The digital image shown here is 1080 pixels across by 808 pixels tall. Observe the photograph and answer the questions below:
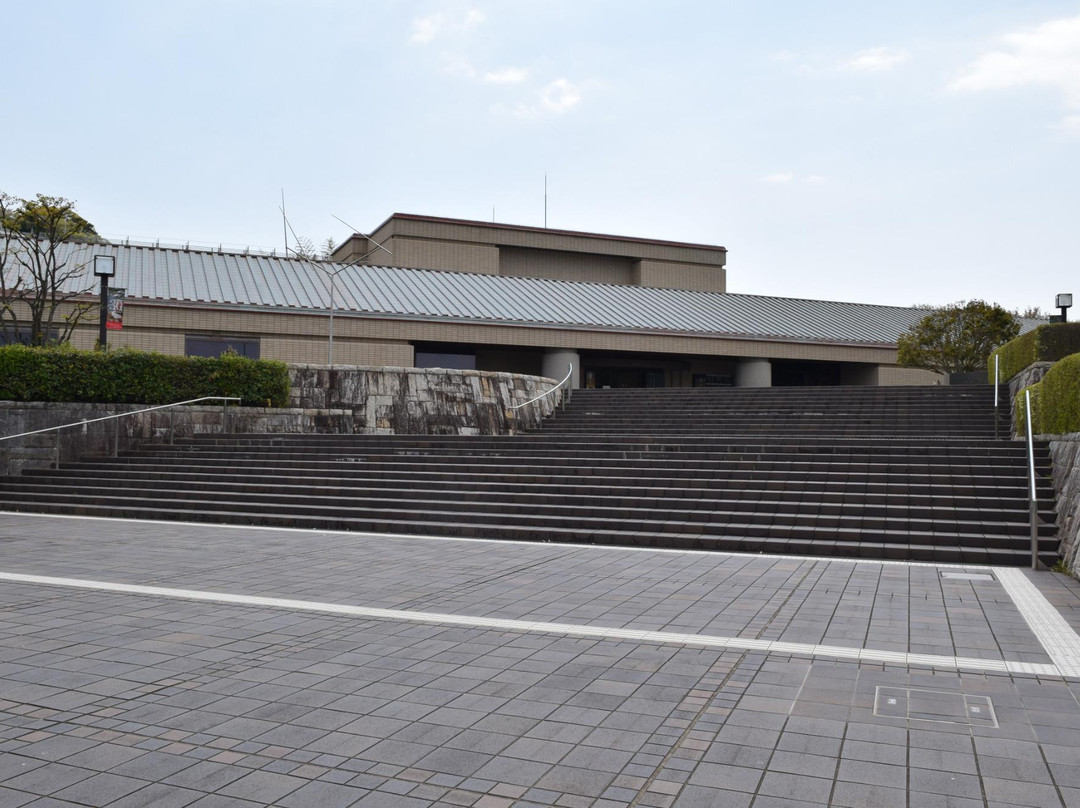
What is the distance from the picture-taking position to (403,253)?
36000 mm

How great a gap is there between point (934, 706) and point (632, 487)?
29.1 feet

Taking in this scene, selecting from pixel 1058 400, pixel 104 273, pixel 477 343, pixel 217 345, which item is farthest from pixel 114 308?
pixel 1058 400

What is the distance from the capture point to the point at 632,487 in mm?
13570

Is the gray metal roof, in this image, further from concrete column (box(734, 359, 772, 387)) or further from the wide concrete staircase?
the wide concrete staircase

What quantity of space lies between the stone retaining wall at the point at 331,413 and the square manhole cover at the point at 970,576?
13824 millimetres

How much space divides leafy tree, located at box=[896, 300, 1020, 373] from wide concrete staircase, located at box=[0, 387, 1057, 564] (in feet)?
26.6

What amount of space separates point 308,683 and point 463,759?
1521mm

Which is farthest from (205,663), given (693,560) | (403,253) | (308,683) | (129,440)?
(403,253)

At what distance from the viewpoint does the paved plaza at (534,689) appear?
147 inches

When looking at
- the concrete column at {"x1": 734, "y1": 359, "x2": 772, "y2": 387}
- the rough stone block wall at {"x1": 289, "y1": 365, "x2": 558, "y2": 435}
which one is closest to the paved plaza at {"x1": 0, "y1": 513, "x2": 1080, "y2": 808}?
the rough stone block wall at {"x1": 289, "y1": 365, "x2": 558, "y2": 435}

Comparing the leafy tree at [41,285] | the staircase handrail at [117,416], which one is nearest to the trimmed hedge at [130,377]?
the staircase handrail at [117,416]

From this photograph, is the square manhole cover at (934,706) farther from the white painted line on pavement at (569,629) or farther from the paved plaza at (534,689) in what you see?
the white painted line on pavement at (569,629)

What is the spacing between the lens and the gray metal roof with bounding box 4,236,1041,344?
2806 cm

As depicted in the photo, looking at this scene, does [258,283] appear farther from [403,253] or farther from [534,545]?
[534,545]
